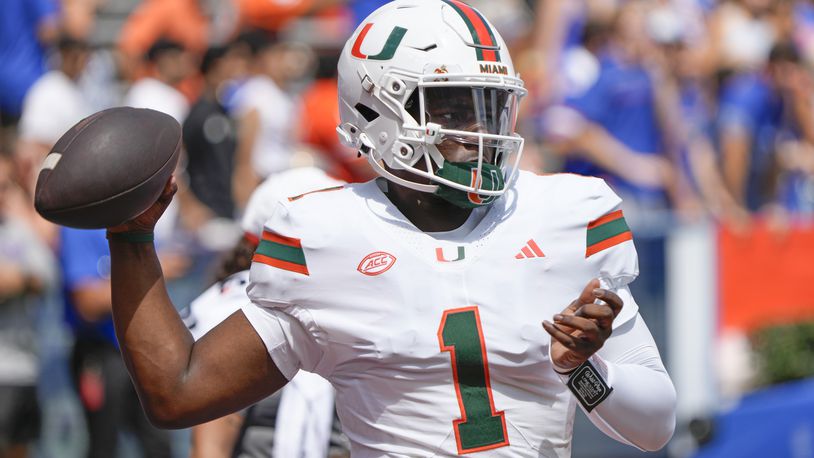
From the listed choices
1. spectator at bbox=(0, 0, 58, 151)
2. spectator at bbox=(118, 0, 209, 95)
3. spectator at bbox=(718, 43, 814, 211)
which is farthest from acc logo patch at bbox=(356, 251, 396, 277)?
spectator at bbox=(718, 43, 814, 211)

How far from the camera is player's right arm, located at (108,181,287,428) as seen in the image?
2672 millimetres

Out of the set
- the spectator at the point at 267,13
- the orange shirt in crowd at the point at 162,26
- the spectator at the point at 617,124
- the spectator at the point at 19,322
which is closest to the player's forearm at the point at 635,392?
the spectator at the point at 19,322

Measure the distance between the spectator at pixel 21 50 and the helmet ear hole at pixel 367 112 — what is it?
17.2 ft

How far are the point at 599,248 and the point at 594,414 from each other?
0.34m

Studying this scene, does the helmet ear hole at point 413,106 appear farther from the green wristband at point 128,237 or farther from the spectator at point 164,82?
the spectator at point 164,82

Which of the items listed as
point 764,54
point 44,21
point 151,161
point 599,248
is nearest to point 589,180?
point 599,248

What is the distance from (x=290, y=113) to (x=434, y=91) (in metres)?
5.06

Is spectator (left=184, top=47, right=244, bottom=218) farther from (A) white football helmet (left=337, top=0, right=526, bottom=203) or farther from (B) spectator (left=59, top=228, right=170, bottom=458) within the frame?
(A) white football helmet (left=337, top=0, right=526, bottom=203)

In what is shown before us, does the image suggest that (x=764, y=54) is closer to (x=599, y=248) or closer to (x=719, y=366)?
(x=719, y=366)

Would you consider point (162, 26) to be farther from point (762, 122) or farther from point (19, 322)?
point (762, 122)

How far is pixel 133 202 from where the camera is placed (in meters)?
2.65

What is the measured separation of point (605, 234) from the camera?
108 inches

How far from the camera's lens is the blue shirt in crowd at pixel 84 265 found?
6305 mm

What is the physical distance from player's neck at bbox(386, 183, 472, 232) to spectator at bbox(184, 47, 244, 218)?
440 centimetres
